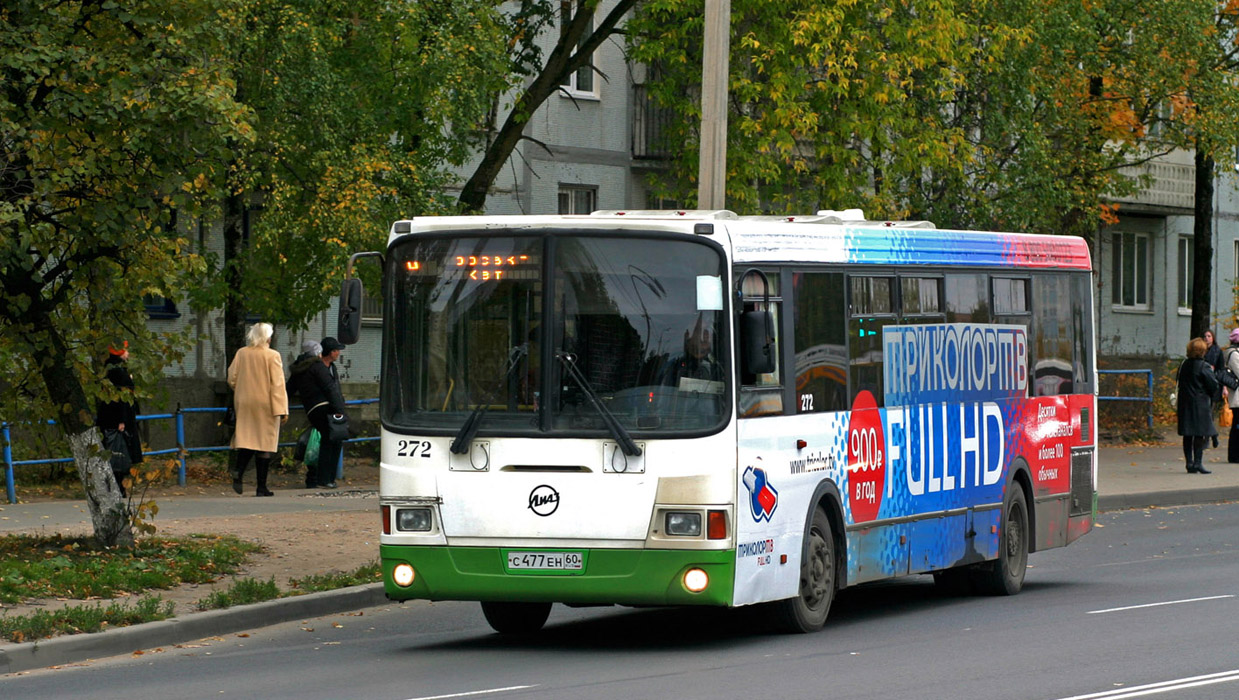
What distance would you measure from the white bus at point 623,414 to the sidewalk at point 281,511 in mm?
1659

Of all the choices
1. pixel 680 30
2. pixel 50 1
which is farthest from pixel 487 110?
pixel 50 1

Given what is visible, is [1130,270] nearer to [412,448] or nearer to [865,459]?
[865,459]

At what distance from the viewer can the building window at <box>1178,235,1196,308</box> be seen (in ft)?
162

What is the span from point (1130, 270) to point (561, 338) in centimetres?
3832

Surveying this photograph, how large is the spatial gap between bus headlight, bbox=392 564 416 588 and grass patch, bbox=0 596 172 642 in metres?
1.83

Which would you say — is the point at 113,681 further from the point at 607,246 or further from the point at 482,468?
the point at 607,246

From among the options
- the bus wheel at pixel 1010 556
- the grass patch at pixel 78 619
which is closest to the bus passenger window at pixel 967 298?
the bus wheel at pixel 1010 556

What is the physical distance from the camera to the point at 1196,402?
93.9 ft

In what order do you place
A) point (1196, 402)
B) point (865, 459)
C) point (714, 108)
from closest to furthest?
point (865, 459), point (714, 108), point (1196, 402)

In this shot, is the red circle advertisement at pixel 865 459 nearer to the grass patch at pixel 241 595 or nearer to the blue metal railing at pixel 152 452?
the grass patch at pixel 241 595

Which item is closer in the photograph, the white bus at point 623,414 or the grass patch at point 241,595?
the white bus at point 623,414

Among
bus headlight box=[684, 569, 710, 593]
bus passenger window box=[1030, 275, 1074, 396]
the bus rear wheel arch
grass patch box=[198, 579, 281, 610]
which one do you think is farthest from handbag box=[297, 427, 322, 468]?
bus headlight box=[684, 569, 710, 593]

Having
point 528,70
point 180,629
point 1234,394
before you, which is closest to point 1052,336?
point 180,629

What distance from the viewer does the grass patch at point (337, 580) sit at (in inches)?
570
